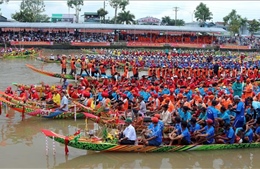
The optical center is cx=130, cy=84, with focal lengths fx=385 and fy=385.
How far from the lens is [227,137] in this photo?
968 centimetres

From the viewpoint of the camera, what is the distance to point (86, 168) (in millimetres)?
8875

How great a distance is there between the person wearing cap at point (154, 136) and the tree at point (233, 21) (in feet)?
163

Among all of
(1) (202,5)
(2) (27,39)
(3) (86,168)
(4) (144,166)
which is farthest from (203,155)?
(1) (202,5)

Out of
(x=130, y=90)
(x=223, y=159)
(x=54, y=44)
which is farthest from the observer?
(x=54, y=44)

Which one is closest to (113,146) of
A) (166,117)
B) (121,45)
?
(166,117)

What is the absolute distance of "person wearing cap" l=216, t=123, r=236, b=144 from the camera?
9.60 m

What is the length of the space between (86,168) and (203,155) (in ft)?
9.69

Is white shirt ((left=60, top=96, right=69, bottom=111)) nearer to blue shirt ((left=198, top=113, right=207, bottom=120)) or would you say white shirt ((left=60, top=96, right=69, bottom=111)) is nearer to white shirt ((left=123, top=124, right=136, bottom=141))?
white shirt ((left=123, top=124, right=136, bottom=141))

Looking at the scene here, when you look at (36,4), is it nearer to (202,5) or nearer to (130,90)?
(202,5)

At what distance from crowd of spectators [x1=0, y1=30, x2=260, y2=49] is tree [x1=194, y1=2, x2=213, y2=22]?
19.8 metres

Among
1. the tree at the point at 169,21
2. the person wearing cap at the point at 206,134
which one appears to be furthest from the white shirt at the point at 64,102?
the tree at the point at 169,21

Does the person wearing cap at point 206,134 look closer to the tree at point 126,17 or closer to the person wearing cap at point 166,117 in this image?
the person wearing cap at point 166,117

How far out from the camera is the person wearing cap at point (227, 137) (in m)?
9.60

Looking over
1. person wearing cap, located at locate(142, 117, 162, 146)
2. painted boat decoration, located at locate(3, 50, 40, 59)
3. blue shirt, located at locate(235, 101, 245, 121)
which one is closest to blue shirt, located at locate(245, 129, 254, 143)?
blue shirt, located at locate(235, 101, 245, 121)
